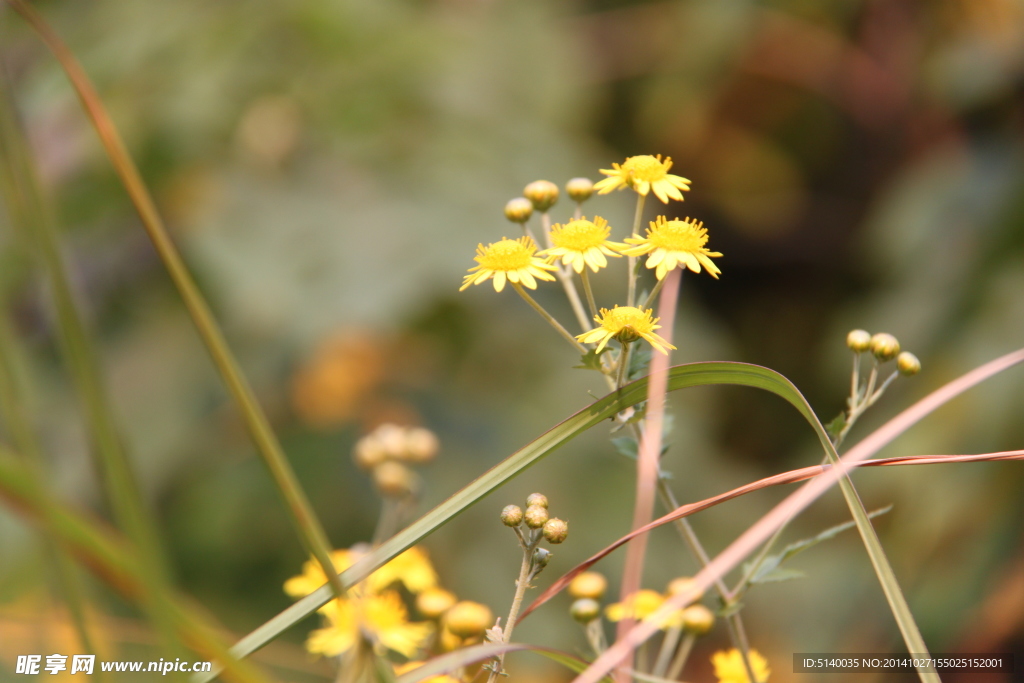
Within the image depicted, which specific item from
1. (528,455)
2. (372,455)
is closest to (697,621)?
(528,455)

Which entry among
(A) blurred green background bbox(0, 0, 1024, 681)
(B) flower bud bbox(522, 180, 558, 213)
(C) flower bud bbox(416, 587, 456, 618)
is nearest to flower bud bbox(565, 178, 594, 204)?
(B) flower bud bbox(522, 180, 558, 213)

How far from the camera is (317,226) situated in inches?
45.1

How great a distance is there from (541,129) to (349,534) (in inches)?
27.9

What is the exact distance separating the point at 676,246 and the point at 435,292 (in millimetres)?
780

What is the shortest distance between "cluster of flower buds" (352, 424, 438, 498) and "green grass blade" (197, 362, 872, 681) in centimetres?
19

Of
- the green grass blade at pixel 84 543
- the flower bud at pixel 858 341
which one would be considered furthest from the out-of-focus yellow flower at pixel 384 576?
the flower bud at pixel 858 341

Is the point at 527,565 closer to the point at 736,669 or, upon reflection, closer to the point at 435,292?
the point at 736,669

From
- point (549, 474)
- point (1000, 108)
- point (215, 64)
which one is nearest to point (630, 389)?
point (549, 474)

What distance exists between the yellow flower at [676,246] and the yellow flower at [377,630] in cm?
19

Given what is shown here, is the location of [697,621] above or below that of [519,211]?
below

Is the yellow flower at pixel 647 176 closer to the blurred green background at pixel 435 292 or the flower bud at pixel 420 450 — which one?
the flower bud at pixel 420 450

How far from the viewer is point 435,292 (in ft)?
3.63

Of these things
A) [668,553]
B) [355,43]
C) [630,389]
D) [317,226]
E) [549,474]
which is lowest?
[630,389]

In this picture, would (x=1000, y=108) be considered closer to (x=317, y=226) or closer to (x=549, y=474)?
(x=549, y=474)
